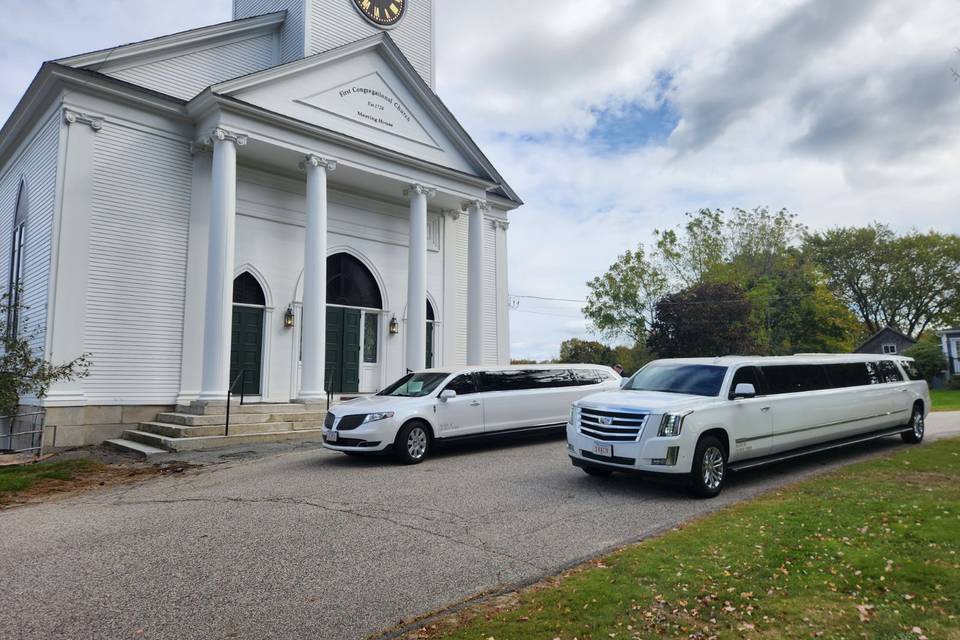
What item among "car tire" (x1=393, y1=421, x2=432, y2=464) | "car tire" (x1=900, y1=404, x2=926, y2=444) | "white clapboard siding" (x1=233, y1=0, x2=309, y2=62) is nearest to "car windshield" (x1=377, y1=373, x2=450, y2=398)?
"car tire" (x1=393, y1=421, x2=432, y2=464)

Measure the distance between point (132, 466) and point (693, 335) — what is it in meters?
35.9

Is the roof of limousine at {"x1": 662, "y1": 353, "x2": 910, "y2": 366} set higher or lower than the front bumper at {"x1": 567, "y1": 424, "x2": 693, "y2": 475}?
higher

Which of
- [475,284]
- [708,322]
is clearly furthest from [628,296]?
[475,284]

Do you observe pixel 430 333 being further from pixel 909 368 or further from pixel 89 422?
pixel 909 368

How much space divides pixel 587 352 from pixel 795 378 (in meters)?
48.3

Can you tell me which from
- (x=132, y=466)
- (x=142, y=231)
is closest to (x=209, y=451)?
(x=132, y=466)

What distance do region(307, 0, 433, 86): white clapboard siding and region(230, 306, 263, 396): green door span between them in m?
8.21

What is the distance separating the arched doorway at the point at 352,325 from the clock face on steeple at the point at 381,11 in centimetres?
855

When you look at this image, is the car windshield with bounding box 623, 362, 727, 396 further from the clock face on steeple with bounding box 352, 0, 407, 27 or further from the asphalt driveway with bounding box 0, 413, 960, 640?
the clock face on steeple with bounding box 352, 0, 407, 27

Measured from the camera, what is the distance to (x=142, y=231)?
48.6ft

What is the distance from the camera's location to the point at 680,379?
8.96 metres

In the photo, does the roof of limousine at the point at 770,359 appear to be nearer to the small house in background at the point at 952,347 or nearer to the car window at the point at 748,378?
the car window at the point at 748,378

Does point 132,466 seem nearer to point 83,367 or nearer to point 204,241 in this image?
point 83,367

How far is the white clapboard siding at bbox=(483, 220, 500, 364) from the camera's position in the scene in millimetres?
21781
